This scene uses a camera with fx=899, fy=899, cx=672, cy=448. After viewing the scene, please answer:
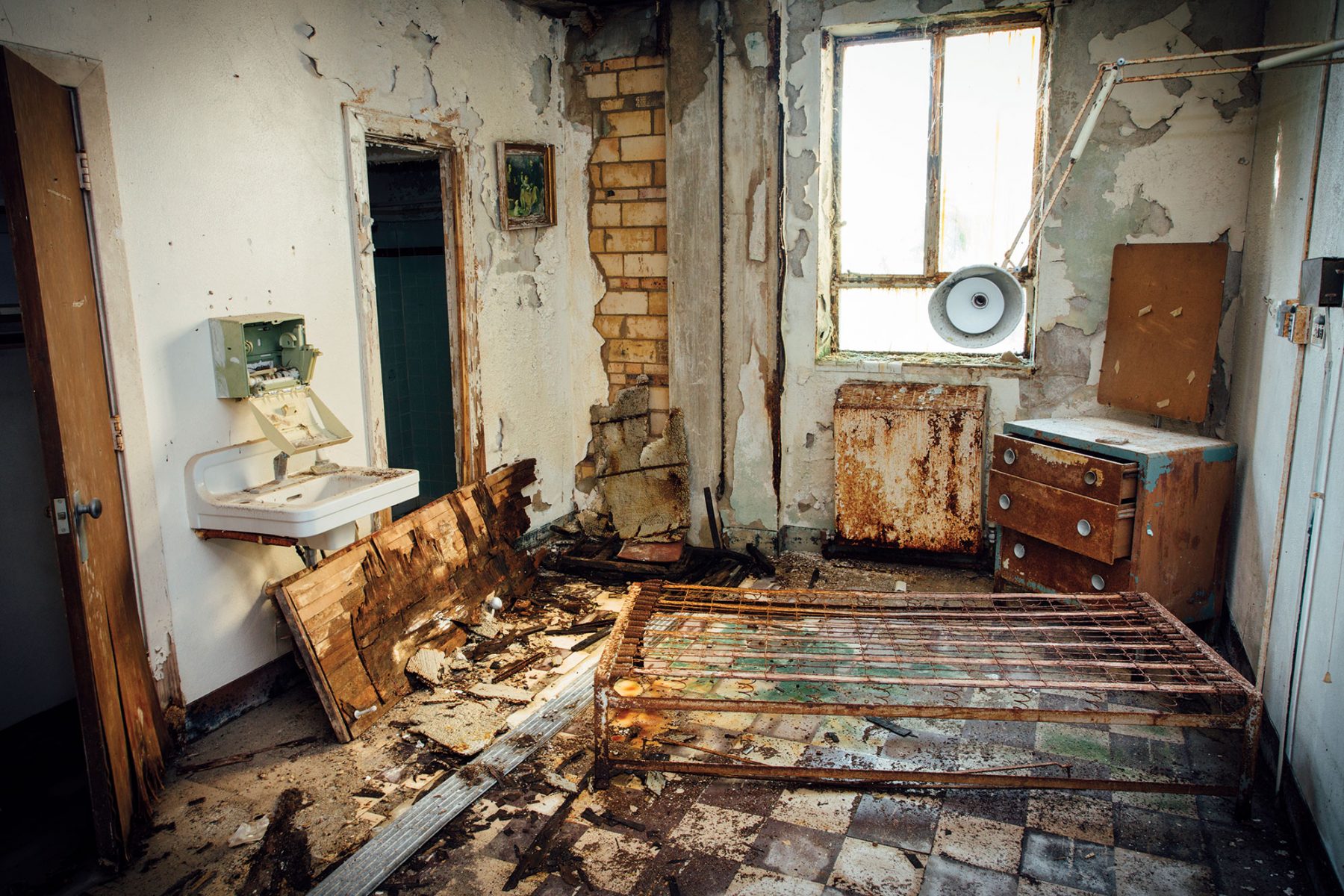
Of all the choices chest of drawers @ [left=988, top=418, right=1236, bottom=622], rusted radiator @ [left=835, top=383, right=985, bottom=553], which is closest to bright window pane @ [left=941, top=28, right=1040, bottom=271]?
rusted radiator @ [left=835, top=383, right=985, bottom=553]

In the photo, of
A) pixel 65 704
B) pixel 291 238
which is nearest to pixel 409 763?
pixel 65 704

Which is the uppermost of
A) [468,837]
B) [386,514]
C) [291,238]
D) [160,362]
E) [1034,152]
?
[1034,152]

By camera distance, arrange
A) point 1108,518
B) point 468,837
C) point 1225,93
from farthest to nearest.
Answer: point 1225,93 → point 1108,518 → point 468,837

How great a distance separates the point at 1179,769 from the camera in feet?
10.5

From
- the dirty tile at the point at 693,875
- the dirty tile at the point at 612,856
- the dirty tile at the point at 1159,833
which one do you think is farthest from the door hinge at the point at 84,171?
the dirty tile at the point at 1159,833

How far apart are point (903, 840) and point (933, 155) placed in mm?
3689

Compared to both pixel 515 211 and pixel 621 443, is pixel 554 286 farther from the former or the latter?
pixel 621 443

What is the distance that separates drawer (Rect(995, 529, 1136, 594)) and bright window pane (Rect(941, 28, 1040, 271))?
1.52 m

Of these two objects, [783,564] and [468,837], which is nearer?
[468,837]

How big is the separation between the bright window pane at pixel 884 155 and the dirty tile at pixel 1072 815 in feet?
10.1

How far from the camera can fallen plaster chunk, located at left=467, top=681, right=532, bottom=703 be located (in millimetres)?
3874

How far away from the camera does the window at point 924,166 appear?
4.85 m

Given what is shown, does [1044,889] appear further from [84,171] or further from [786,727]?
[84,171]

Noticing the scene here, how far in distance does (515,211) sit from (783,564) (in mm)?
2588
